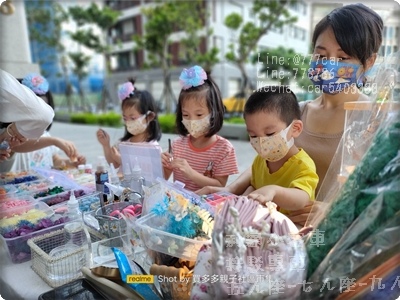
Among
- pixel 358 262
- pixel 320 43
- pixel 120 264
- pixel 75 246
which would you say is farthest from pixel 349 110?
pixel 75 246

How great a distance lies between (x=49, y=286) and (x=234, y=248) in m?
0.71

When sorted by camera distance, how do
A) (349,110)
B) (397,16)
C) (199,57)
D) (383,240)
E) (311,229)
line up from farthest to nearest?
(199,57), (397,16), (349,110), (311,229), (383,240)

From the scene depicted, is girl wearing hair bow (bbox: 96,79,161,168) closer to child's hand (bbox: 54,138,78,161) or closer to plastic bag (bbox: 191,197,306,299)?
child's hand (bbox: 54,138,78,161)

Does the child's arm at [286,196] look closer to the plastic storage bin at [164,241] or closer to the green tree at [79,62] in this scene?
the plastic storage bin at [164,241]

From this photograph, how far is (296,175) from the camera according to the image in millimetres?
1167

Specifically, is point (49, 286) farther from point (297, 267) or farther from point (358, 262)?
point (358, 262)

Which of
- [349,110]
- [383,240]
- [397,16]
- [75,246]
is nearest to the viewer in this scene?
[383,240]

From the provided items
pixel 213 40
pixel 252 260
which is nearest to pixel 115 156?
pixel 252 260

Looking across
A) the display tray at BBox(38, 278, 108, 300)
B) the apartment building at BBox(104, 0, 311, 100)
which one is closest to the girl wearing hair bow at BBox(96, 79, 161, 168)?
the display tray at BBox(38, 278, 108, 300)

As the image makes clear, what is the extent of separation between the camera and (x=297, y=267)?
0.68 meters

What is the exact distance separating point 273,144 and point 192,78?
598 millimetres

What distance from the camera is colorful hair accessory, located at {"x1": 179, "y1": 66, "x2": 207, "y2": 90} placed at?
150cm

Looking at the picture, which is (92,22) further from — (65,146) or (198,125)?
(198,125)

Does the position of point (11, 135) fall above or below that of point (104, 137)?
above
